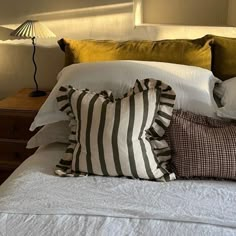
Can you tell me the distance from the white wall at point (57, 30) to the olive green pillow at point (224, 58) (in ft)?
0.90

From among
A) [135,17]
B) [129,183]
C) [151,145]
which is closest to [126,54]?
[135,17]

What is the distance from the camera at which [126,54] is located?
2.10 metres

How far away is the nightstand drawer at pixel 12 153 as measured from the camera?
91.9 inches

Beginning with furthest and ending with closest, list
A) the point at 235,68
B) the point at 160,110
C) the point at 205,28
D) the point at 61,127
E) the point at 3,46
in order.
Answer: the point at 3,46
the point at 205,28
the point at 235,68
the point at 61,127
the point at 160,110

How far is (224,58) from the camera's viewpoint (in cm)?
202

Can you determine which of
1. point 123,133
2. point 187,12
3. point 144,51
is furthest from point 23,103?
point 187,12

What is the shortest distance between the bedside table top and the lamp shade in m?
0.37

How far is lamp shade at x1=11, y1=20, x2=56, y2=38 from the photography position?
2.29m

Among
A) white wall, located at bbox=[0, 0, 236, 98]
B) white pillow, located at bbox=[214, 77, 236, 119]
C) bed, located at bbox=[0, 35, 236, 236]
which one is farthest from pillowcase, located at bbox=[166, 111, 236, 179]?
white wall, located at bbox=[0, 0, 236, 98]

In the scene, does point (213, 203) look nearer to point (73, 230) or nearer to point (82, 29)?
point (73, 230)

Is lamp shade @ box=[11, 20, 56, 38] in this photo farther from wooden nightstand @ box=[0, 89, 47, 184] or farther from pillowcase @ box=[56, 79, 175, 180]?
pillowcase @ box=[56, 79, 175, 180]

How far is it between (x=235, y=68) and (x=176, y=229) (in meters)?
1.06

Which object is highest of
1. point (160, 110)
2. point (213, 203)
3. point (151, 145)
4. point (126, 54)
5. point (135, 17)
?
point (135, 17)

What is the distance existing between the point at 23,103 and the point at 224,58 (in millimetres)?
1152
